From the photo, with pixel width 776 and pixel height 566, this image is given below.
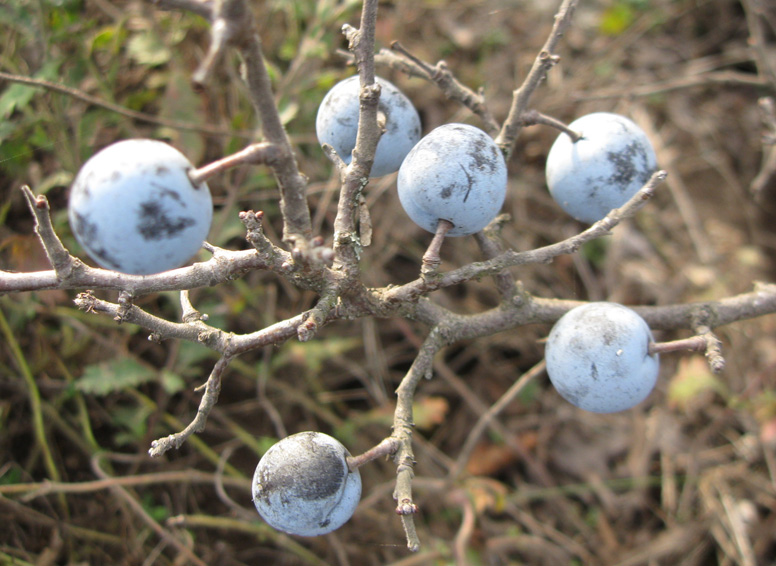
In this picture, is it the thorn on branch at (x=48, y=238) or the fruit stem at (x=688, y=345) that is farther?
the fruit stem at (x=688, y=345)

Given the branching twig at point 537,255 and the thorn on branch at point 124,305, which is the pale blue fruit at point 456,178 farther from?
the thorn on branch at point 124,305

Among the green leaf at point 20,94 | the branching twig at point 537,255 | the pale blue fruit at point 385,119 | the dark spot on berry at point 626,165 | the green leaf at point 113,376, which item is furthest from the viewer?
the green leaf at point 113,376

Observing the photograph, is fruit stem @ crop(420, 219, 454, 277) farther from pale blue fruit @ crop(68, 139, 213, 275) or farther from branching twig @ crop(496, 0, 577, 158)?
pale blue fruit @ crop(68, 139, 213, 275)

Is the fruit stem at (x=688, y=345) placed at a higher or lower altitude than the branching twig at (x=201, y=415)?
lower

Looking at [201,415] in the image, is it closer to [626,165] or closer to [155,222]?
[155,222]

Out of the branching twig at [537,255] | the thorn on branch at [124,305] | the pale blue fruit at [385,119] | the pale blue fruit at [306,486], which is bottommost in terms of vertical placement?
the pale blue fruit at [306,486]

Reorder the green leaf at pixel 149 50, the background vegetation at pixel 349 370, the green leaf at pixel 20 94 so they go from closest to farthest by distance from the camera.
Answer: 1. the green leaf at pixel 20 94
2. the background vegetation at pixel 349 370
3. the green leaf at pixel 149 50

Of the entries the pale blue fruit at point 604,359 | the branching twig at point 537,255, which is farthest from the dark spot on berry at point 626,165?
the pale blue fruit at point 604,359

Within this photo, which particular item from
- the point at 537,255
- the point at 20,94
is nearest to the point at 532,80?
the point at 537,255
